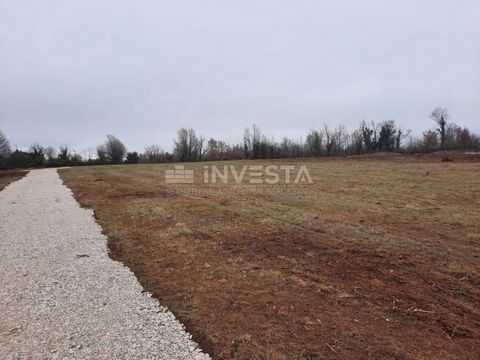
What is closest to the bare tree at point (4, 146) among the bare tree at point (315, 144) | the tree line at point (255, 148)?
the tree line at point (255, 148)

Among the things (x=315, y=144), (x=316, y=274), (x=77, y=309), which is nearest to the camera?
(x=77, y=309)

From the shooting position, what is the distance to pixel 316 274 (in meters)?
4.99

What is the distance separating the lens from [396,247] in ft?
20.4

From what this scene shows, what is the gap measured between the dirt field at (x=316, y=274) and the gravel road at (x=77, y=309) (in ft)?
1.00

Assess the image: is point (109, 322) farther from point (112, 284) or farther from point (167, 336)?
point (112, 284)

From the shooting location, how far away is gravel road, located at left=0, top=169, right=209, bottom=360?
3.23 metres

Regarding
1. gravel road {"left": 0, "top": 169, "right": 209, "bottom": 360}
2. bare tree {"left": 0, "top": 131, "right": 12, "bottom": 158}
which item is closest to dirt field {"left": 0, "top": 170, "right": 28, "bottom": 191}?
gravel road {"left": 0, "top": 169, "right": 209, "bottom": 360}

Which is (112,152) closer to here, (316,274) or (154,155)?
(154,155)

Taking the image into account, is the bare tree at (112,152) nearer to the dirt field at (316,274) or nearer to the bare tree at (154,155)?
the bare tree at (154,155)

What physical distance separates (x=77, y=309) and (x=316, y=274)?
11.5 feet

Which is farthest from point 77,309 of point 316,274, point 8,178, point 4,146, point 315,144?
point 4,146

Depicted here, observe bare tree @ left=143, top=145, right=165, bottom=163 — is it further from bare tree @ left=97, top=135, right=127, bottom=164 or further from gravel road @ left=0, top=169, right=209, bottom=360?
gravel road @ left=0, top=169, right=209, bottom=360

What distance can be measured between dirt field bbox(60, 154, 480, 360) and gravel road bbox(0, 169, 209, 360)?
306 millimetres

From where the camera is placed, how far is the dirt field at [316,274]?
10.8 ft
